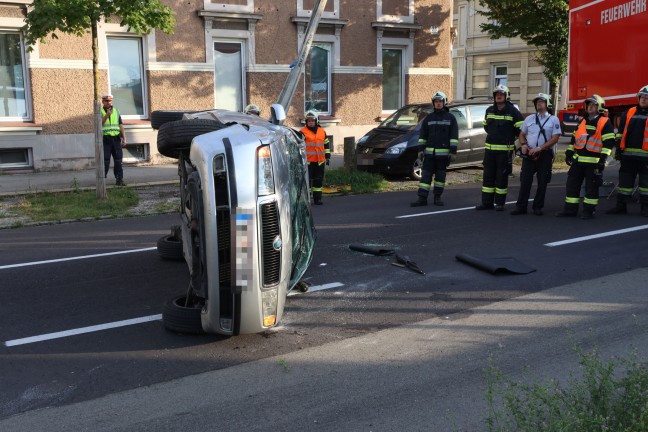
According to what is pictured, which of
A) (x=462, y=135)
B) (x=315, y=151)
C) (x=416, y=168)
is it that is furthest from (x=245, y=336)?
(x=462, y=135)

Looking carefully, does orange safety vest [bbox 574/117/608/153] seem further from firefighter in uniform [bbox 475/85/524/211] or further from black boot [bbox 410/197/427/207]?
black boot [bbox 410/197/427/207]

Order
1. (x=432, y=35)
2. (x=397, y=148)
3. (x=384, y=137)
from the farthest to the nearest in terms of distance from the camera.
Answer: (x=432, y=35)
(x=384, y=137)
(x=397, y=148)

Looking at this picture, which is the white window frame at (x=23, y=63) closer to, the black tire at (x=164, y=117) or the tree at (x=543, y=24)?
the black tire at (x=164, y=117)

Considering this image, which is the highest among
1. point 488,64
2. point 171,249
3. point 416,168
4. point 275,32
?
point 488,64

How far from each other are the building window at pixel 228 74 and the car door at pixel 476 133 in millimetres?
6557

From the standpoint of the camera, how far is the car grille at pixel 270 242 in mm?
4625

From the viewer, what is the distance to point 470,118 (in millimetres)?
15141

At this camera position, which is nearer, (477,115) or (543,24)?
(477,115)

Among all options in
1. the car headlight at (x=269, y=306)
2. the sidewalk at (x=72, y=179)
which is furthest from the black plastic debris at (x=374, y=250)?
the sidewalk at (x=72, y=179)

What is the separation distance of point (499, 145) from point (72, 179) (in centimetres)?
909

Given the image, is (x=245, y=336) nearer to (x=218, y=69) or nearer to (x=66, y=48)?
(x=66, y=48)

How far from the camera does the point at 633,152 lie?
388 inches

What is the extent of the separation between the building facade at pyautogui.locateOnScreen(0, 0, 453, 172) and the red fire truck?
791 cm

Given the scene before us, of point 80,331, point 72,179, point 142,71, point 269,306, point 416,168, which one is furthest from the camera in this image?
point 142,71
